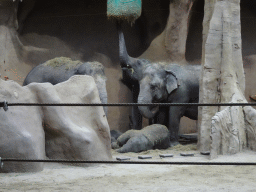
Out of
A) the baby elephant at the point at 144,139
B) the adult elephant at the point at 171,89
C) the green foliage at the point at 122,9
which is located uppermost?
the green foliage at the point at 122,9

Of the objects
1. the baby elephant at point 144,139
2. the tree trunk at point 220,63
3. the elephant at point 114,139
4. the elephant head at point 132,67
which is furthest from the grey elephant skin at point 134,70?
the tree trunk at point 220,63

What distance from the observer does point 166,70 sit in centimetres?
698

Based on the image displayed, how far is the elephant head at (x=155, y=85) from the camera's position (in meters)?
6.68

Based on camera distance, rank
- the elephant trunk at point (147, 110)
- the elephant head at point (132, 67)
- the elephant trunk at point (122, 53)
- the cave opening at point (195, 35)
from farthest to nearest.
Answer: the cave opening at point (195, 35), the elephant head at point (132, 67), the elephant trunk at point (122, 53), the elephant trunk at point (147, 110)

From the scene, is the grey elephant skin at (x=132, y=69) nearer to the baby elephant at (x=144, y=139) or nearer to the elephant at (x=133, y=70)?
the elephant at (x=133, y=70)

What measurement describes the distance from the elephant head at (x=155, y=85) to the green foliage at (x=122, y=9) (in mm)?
980

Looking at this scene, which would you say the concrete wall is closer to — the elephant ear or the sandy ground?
the elephant ear

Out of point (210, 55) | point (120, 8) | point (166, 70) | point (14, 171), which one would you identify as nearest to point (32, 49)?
point (120, 8)

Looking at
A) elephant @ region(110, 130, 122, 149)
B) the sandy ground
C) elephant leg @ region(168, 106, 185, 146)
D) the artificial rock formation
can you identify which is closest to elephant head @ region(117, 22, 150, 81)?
elephant leg @ region(168, 106, 185, 146)

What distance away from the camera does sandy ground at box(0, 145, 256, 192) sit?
10.2ft

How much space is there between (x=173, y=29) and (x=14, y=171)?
510 cm

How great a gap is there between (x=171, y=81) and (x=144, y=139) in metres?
1.55

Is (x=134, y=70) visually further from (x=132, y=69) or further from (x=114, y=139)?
(x=114, y=139)

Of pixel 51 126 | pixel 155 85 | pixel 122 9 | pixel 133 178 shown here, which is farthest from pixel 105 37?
pixel 133 178
